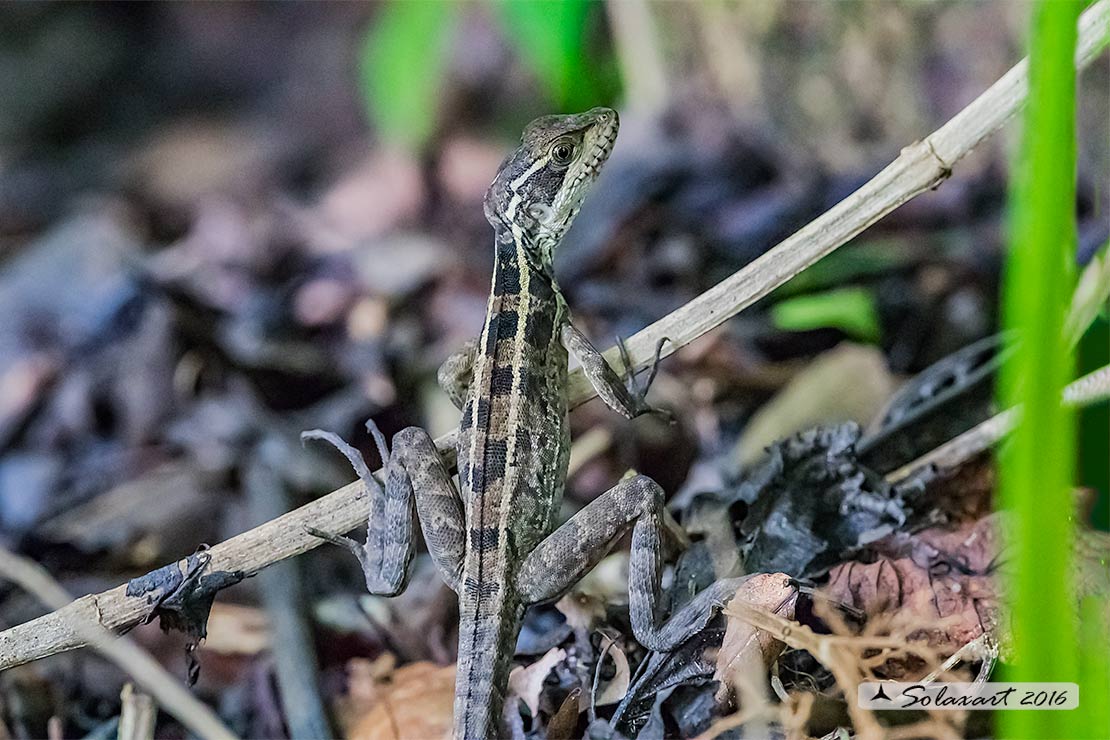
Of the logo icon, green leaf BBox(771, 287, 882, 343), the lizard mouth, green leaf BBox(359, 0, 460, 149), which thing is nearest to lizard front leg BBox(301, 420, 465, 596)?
the lizard mouth

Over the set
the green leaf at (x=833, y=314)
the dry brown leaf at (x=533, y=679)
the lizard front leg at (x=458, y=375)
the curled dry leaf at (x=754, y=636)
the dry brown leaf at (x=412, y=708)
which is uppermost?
the green leaf at (x=833, y=314)

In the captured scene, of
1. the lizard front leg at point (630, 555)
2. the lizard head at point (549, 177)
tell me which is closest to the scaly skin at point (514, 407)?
the lizard head at point (549, 177)

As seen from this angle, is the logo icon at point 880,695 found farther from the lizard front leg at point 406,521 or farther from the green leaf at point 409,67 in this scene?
the green leaf at point 409,67

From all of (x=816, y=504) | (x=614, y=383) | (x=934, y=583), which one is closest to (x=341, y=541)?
(x=614, y=383)

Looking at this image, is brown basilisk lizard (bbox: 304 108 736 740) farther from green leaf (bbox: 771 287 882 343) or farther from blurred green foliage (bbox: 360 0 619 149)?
blurred green foliage (bbox: 360 0 619 149)

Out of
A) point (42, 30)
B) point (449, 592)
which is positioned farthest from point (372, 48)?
point (449, 592)

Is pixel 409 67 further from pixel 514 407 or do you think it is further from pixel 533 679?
pixel 533 679

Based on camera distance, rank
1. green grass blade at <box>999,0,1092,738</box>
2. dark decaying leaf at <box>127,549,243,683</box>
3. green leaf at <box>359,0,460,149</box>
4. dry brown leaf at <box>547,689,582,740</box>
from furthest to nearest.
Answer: green leaf at <box>359,0,460,149</box> < dark decaying leaf at <box>127,549,243,683</box> < dry brown leaf at <box>547,689,582,740</box> < green grass blade at <box>999,0,1092,738</box>
